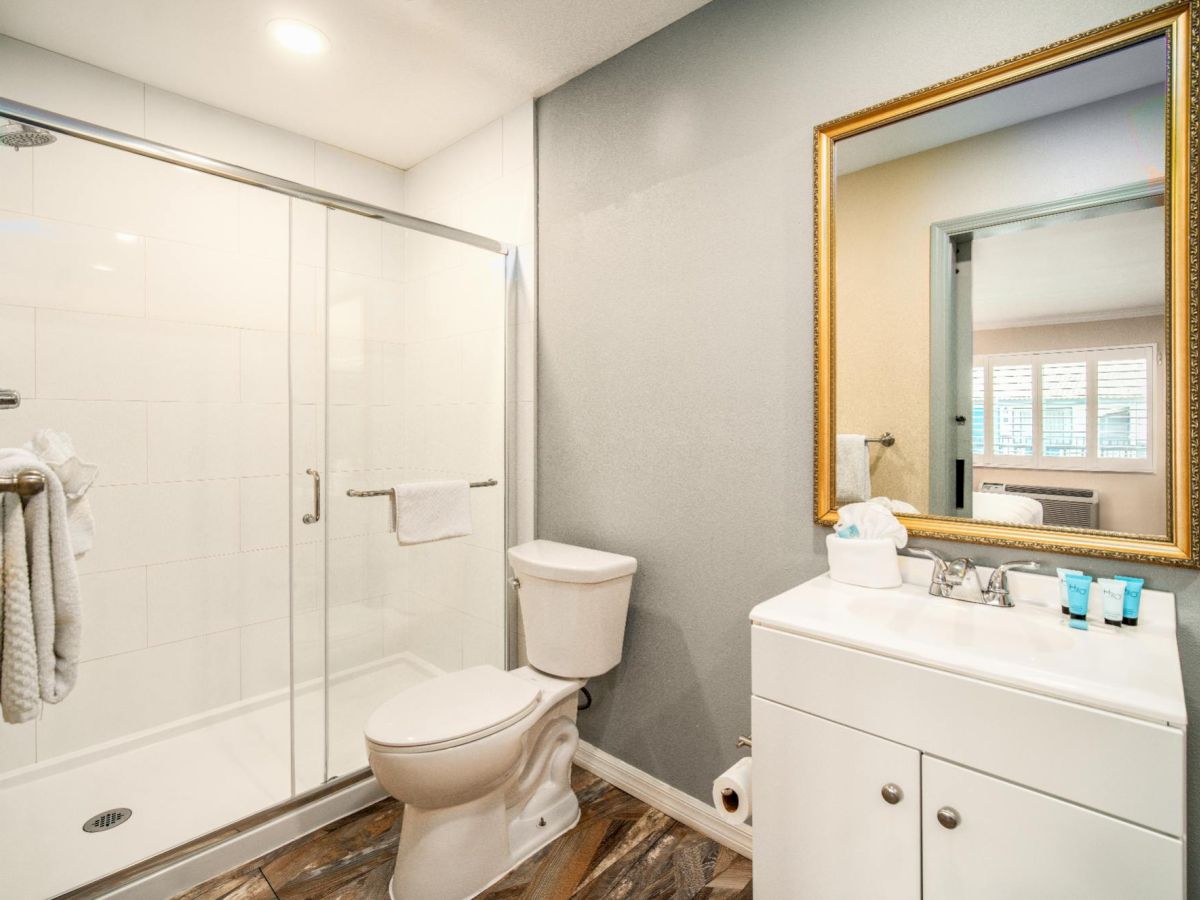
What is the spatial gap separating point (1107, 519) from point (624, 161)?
1.63 metres

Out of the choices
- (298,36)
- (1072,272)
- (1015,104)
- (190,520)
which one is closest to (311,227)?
(298,36)

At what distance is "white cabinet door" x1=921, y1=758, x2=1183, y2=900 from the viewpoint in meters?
0.85

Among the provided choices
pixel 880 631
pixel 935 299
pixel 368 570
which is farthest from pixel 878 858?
pixel 368 570

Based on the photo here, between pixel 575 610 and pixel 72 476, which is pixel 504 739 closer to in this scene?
pixel 575 610

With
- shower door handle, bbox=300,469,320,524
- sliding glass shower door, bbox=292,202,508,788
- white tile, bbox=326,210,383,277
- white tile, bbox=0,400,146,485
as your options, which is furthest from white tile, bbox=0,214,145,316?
shower door handle, bbox=300,469,320,524

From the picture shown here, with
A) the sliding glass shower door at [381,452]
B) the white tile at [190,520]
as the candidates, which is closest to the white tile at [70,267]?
the sliding glass shower door at [381,452]

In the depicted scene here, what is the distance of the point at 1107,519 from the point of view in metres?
1.21

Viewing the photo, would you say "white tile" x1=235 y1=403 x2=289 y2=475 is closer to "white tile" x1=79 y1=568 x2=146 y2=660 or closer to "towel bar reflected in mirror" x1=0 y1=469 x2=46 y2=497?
"white tile" x1=79 y1=568 x2=146 y2=660

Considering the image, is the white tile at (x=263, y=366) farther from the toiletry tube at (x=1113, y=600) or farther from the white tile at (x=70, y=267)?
the toiletry tube at (x=1113, y=600)

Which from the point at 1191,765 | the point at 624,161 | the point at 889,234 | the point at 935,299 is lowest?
the point at 1191,765

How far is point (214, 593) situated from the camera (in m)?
2.42

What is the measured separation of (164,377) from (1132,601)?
2882mm

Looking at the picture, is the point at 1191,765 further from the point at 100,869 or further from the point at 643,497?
the point at 100,869

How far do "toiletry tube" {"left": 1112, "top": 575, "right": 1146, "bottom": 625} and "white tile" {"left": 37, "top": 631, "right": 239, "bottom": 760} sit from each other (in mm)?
2814
